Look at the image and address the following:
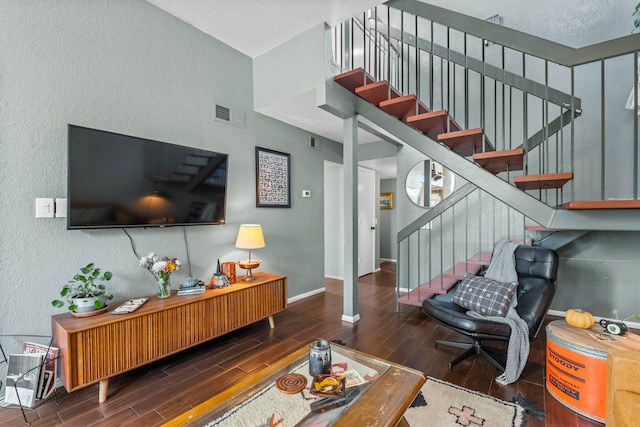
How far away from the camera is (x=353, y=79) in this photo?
115 inches

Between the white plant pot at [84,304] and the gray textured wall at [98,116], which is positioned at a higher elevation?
the gray textured wall at [98,116]

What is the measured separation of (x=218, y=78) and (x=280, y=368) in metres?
2.90

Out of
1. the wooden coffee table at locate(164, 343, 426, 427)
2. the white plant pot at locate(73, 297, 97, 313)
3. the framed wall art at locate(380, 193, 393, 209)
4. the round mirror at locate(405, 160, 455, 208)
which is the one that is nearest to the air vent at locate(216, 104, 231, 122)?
the white plant pot at locate(73, 297, 97, 313)

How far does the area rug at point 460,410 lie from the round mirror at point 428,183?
109 inches

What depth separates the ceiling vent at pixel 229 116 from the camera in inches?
121

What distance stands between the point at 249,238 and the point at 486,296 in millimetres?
2270

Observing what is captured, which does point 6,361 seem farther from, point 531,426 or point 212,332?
point 531,426

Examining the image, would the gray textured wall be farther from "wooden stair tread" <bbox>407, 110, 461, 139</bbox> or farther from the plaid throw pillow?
the plaid throw pillow

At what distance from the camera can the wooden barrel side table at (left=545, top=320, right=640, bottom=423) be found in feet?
5.37

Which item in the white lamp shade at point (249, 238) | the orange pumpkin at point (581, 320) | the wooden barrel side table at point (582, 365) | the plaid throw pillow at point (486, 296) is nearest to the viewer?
the wooden barrel side table at point (582, 365)

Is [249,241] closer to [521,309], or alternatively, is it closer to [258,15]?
[258,15]

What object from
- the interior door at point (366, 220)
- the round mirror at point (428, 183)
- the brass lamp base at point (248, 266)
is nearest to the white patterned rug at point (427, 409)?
the brass lamp base at point (248, 266)

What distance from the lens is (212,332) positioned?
2.49 meters

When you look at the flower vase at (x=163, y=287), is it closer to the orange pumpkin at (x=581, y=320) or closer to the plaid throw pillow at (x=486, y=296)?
the plaid throw pillow at (x=486, y=296)
